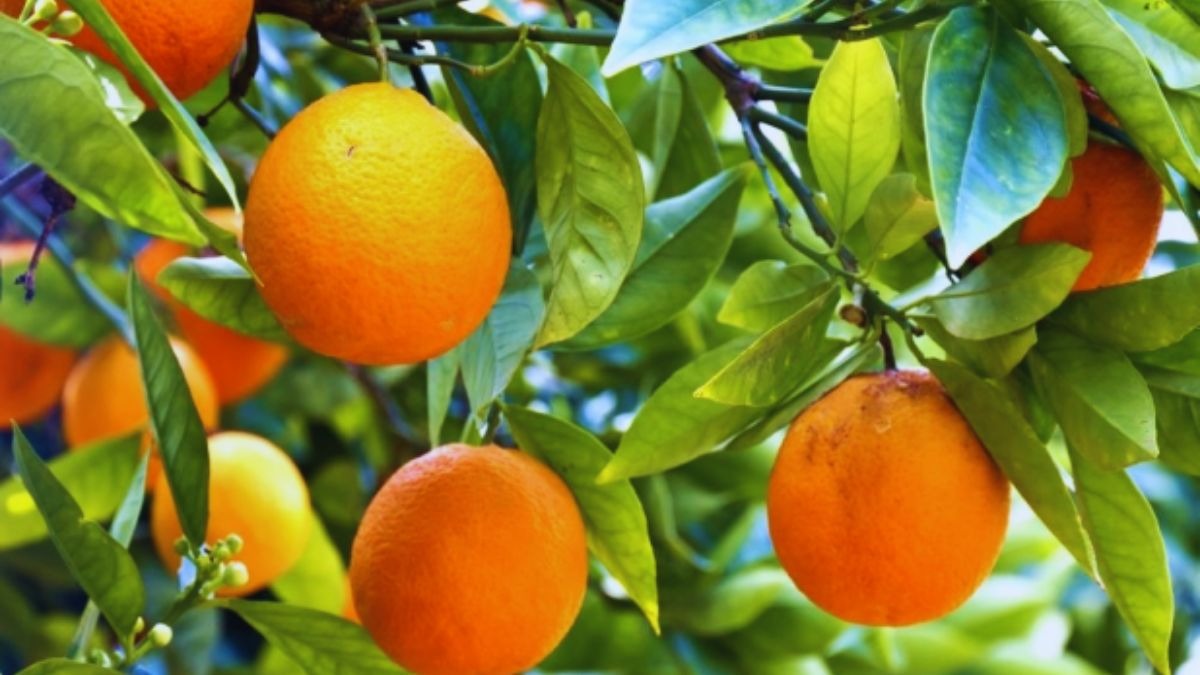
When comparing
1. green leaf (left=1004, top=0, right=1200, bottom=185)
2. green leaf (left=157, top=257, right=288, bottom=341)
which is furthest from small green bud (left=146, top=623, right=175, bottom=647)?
green leaf (left=1004, top=0, right=1200, bottom=185)

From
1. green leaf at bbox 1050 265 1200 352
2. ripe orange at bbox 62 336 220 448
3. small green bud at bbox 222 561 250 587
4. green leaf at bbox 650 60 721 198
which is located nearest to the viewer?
green leaf at bbox 1050 265 1200 352

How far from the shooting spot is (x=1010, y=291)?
81 centimetres

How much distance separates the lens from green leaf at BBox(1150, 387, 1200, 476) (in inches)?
32.4

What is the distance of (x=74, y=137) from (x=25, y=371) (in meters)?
0.96

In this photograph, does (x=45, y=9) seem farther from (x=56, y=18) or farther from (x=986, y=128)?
(x=986, y=128)

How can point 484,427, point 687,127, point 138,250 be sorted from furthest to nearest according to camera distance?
point 138,250, point 687,127, point 484,427

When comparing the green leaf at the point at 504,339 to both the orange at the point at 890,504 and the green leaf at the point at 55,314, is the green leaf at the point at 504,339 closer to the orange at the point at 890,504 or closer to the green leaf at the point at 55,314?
the orange at the point at 890,504

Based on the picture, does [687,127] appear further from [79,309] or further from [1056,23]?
[79,309]

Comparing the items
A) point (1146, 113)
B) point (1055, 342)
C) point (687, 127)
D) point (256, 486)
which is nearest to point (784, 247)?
point (687, 127)

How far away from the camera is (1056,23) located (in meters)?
0.74

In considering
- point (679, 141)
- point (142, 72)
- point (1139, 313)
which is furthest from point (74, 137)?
point (679, 141)

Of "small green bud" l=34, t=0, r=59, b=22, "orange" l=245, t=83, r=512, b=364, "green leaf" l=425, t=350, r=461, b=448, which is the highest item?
"small green bud" l=34, t=0, r=59, b=22

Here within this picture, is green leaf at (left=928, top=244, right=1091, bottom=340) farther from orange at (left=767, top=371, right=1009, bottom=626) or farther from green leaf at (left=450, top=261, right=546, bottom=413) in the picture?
green leaf at (left=450, top=261, right=546, bottom=413)

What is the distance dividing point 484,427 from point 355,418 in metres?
0.85
